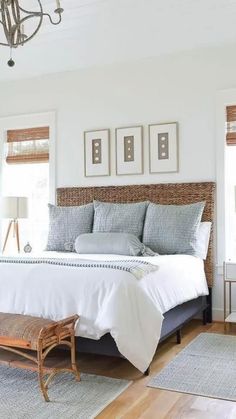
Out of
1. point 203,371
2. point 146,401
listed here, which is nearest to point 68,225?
point 203,371

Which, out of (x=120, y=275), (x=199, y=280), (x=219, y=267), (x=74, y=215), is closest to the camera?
(x=120, y=275)

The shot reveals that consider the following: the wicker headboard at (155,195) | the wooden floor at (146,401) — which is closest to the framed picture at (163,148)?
the wicker headboard at (155,195)

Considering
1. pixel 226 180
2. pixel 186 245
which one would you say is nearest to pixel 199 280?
pixel 186 245

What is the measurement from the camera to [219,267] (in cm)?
457

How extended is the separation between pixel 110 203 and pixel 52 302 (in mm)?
2112

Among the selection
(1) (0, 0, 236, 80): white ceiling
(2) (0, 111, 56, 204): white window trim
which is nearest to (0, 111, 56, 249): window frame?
(2) (0, 111, 56, 204): white window trim

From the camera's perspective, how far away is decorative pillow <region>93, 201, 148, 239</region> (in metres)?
4.51

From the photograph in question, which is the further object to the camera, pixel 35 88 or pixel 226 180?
pixel 35 88

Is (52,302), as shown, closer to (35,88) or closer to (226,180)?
(226,180)

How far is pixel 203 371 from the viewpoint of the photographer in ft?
9.98

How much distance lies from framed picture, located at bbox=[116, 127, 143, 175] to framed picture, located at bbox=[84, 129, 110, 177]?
0.14m

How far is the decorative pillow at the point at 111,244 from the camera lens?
13.5 ft

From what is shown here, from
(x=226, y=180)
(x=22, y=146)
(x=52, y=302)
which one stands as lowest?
(x=52, y=302)

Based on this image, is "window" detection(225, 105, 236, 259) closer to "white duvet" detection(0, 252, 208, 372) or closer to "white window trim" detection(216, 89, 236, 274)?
"white window trim" detection(216, 89, 236, 274)
